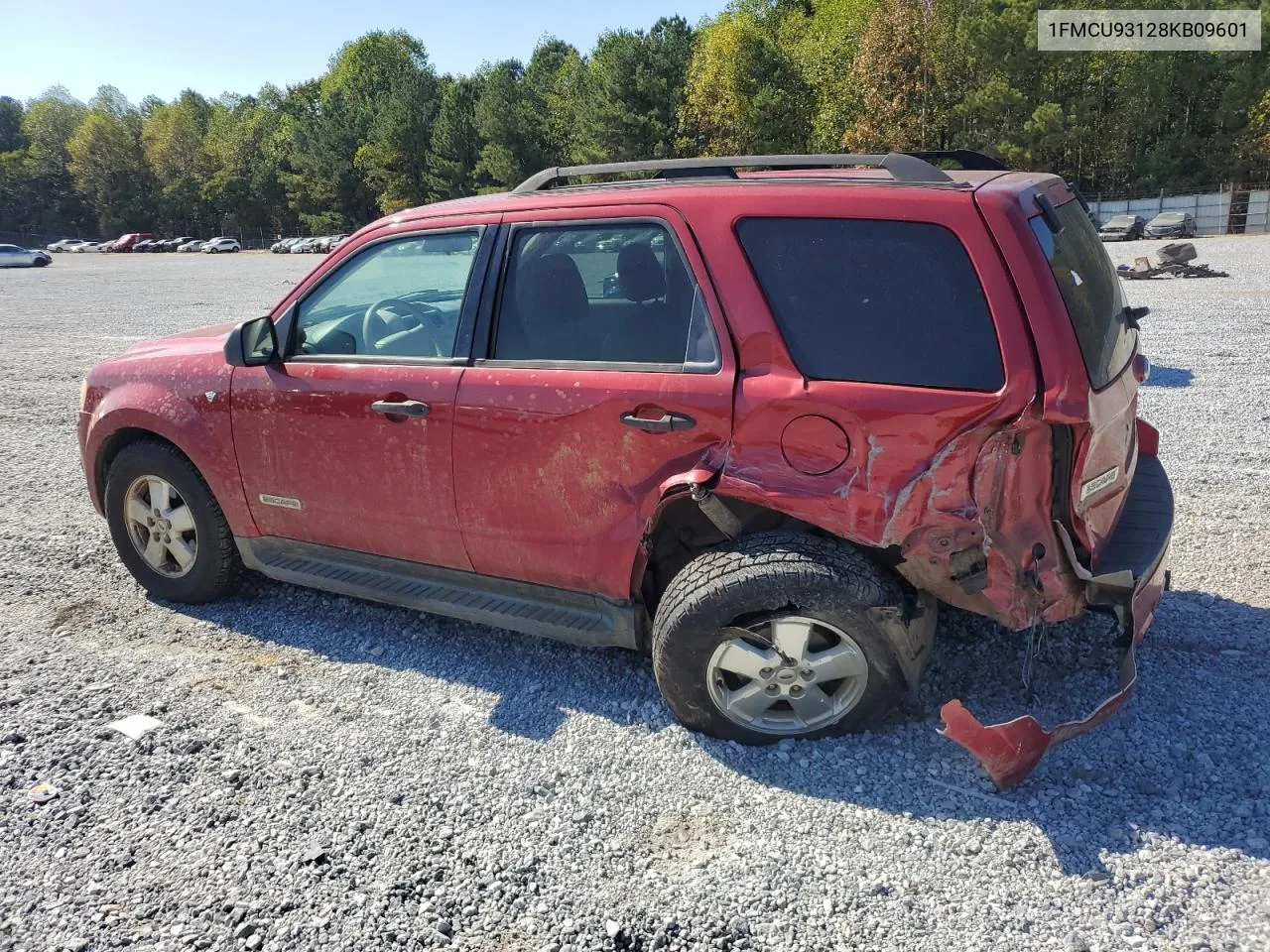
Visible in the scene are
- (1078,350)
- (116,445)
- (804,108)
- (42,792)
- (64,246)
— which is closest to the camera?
(1078,350)

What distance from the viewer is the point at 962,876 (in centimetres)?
Result: 266

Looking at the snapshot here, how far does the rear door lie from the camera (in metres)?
2.78

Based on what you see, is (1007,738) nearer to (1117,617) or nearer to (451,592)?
(1117,617)

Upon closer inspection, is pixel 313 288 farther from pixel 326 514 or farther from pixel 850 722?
pixel 850 722

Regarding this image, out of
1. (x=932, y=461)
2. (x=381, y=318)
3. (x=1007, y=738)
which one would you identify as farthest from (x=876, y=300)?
(x=381, y=318)

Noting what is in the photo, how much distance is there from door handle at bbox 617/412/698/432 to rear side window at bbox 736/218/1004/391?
415mm

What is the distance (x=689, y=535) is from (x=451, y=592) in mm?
1069

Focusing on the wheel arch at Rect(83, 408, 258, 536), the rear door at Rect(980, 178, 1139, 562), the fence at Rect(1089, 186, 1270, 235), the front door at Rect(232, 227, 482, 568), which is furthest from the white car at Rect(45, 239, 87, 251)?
the rear door at Rect(980, 178, 1139, 562)

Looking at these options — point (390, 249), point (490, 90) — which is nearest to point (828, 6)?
point (490, 90)

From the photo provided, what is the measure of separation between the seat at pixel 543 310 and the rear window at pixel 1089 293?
5.29 feet

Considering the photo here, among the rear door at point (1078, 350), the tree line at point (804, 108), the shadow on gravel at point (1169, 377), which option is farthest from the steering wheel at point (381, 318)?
the tree line at point (804, 108)

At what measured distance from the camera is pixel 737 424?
309 cm

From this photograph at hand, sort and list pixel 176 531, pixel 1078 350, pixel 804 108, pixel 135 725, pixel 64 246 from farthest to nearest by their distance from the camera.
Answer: pixel 64 246
pixel 804 108
pixel 176 531
pixel 135 725
pixel 1078 350

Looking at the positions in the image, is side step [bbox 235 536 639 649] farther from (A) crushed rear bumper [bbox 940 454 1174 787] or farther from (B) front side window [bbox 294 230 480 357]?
(A) crushed rear bumper [bbox 940 454 1174 787]
